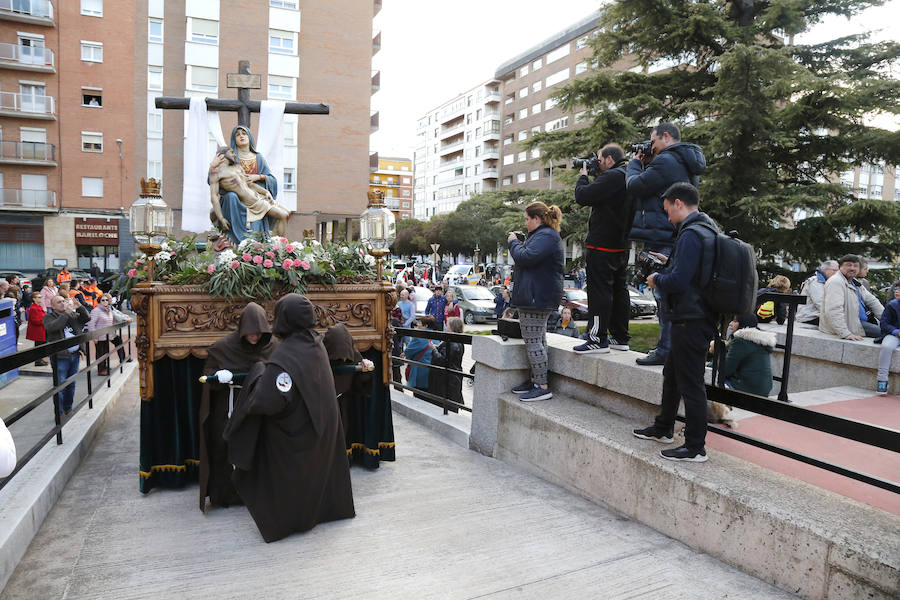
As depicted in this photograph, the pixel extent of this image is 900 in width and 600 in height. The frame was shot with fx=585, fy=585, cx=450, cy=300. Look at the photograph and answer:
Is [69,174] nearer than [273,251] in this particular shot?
No

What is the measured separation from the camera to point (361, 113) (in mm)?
35906

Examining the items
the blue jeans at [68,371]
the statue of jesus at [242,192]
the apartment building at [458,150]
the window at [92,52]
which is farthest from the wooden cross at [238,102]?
the apartment building at [458,150]

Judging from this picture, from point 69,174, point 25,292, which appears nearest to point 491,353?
point 25,292

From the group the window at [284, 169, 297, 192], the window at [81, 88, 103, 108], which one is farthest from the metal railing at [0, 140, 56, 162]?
the window at [284, 169, 297, 192]

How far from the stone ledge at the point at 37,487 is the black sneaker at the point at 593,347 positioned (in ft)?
14.1

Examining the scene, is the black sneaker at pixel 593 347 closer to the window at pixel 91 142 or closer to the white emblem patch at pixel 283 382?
the white emblem patch at pixel 283 382

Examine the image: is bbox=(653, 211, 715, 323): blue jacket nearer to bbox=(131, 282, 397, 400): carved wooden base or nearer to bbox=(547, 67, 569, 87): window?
bbox=(131, 282, 397, 400): carved wooden base

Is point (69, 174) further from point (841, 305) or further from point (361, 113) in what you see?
point (841, 305)

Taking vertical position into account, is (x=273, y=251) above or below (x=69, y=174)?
below

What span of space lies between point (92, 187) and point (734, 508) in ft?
129

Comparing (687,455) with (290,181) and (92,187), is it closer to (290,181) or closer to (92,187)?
(290,181)

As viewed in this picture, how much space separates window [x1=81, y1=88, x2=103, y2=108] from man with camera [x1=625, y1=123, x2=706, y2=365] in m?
38.3

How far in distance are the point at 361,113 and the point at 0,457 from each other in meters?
36.2

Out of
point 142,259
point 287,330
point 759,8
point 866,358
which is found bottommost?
point 866,358
